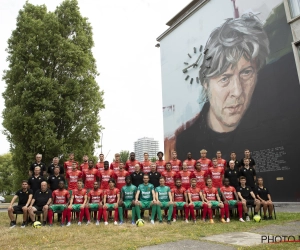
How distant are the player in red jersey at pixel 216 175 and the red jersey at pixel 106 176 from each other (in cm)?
373

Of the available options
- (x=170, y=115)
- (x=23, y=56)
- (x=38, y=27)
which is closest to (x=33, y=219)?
(x=23, y=56)

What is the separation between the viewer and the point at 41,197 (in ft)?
33.3

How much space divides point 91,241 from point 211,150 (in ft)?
44.8

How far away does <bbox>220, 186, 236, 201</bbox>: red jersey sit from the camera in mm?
10070

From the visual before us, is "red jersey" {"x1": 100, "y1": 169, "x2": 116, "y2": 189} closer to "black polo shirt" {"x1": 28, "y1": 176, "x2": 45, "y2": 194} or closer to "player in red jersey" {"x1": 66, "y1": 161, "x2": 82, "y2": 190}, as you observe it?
"player in red jersey" {"x1": 66, "y1": 161, "x2": 82, "y2": 190}

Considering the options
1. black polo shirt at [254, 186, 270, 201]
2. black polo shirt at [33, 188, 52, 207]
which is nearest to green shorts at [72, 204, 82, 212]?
black polo shirt at [33, 188, 52, 207]

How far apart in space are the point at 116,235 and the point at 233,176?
5.23 m

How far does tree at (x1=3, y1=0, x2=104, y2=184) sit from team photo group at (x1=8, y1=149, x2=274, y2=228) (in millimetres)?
7368

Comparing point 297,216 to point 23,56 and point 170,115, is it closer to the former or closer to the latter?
point 170,115

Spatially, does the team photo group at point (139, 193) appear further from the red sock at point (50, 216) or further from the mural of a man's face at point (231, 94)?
the mural of a man's face at point (231, 94)

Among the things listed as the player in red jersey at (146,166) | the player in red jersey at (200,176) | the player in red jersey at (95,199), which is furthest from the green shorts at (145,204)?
the player in red jersey at (200,176)

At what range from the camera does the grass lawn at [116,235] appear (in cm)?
631

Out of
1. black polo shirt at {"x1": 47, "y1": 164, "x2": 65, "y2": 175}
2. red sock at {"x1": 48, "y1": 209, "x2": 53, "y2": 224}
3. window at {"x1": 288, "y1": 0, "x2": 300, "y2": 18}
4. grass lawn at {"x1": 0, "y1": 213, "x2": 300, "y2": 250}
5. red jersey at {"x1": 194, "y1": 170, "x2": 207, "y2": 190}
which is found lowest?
grass lawn at {"x1": 0, "y1": 213, "x2": 300, "y2": 250}

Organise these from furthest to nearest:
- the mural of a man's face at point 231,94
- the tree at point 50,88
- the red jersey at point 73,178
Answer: the tree at point 50,88 → the mural of a man's face at point 231,94 → the red jersey at point 73,178
